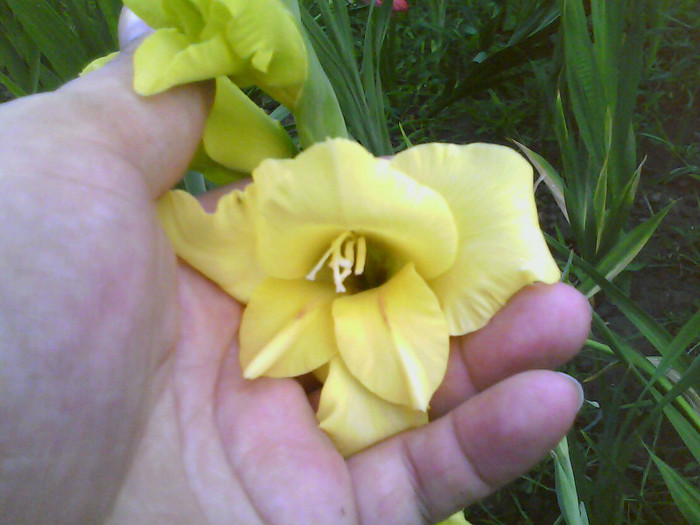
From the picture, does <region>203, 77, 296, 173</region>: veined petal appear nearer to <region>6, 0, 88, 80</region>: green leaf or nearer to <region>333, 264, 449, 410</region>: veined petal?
<region>333, 264, 449, 410</region>: veined petal

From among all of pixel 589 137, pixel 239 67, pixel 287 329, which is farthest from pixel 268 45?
pixel 589 137

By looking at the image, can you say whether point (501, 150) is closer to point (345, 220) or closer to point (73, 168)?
point (345, 220)

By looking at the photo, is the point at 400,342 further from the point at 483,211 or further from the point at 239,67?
the point at 239,67

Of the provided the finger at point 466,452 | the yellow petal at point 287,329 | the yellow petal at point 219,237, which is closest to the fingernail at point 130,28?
the yellow petal at point 219,237

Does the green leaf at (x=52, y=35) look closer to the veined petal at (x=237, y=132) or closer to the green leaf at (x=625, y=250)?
the veined petal at (x=237, y=132)

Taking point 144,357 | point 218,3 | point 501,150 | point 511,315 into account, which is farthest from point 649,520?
point 218,3

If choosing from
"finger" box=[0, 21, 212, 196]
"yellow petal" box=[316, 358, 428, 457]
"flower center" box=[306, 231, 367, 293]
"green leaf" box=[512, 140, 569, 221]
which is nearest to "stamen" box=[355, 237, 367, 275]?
"flower center" box=[306, 231, 367, 293]
